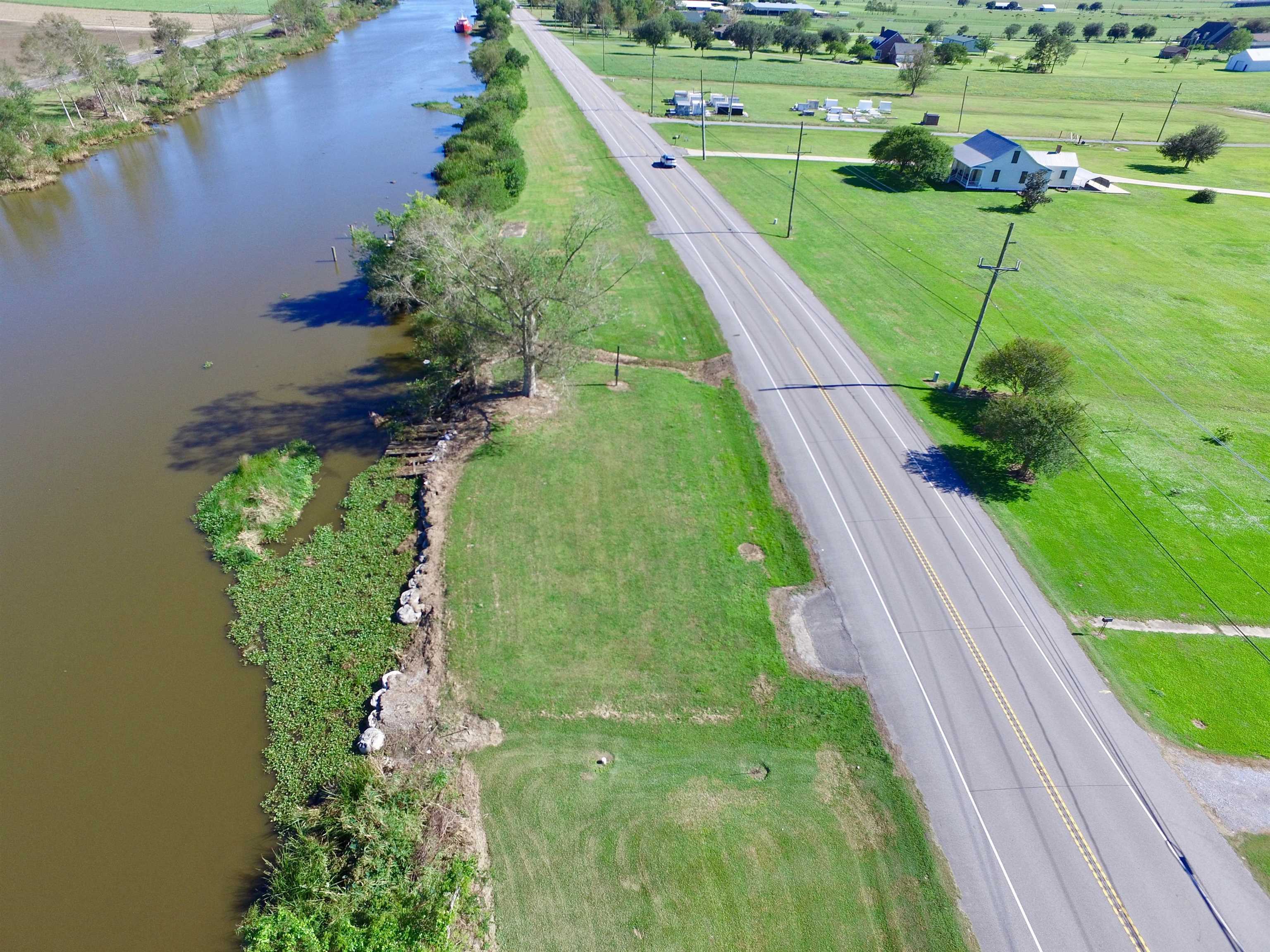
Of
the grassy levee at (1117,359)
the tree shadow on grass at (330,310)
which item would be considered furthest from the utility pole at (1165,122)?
the tree shadow on grass at (330,310)

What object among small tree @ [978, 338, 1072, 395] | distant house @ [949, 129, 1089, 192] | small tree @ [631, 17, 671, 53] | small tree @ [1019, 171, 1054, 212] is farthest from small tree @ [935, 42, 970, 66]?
small tree @ [978, 338, 1072, 395]

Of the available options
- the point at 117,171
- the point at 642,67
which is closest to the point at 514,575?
the point at 117,171

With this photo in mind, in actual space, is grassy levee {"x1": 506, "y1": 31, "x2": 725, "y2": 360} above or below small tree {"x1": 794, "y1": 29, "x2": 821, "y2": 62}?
below

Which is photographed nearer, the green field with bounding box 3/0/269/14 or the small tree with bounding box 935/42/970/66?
the small tree with bounding box 935/42/970/66

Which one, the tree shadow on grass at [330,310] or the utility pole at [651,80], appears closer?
the tree shadow on grass at [330,310]

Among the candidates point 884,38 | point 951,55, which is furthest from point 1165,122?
point 884,38

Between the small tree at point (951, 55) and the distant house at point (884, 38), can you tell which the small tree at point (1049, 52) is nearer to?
the small tree at point (951, 55)

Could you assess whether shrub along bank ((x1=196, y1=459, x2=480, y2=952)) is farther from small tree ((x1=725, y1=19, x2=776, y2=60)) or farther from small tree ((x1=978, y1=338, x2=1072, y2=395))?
small tree ((x1=725, y1=19, x2=776, y2=60))

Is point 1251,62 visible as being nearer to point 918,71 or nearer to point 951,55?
point 951,55
